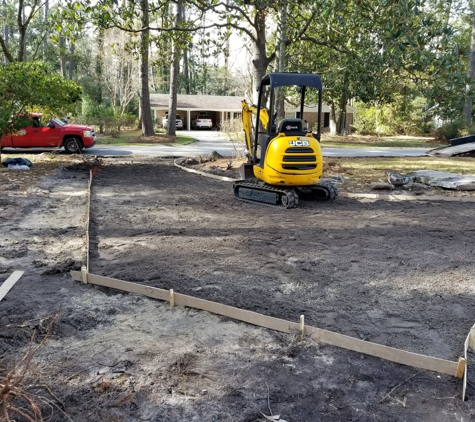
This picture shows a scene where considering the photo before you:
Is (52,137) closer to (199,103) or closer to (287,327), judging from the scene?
(287,327)

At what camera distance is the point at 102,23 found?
1270 cm

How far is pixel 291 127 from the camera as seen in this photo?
9.14m

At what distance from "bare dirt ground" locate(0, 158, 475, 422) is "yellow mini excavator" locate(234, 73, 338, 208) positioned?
594mm

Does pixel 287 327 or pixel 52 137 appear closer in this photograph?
pixel 287 327

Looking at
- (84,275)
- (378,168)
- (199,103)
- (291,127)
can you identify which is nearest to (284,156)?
(291,127)

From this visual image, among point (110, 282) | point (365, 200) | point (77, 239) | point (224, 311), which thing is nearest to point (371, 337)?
point (224, 311)

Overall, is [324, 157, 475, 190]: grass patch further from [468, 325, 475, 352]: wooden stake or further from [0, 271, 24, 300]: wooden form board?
[0, 271, 24, 300]: wooden form board

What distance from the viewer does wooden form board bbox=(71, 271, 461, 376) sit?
3.52 meters

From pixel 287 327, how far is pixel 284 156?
5308 millimetres

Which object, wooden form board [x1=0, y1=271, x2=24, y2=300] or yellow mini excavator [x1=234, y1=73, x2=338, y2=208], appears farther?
yellow mini excavator [x1=234, y1=73, x2=338, y2=208]

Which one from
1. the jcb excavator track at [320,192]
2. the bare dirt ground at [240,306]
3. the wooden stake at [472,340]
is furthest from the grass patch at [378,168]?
the wooden stake at [472,340]

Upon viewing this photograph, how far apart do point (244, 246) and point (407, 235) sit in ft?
8.81

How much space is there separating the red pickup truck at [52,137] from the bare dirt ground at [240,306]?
35.9 ft

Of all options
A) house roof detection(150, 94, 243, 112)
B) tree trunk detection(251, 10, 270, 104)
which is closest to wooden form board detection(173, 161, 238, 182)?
tree trunk detection(251, 10, 270, 104)
